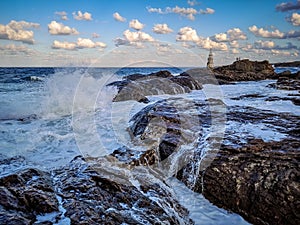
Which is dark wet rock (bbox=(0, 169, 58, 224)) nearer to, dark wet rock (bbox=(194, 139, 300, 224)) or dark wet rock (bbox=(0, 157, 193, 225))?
dark wet rock (bbox=(0, 157, 193, 225))

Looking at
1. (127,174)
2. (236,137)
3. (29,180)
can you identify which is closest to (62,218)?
(29,180)

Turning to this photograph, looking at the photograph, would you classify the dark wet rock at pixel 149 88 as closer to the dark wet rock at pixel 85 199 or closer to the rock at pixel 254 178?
the rock at pixel 254 178

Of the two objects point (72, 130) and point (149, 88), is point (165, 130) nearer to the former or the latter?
point (72, 130)

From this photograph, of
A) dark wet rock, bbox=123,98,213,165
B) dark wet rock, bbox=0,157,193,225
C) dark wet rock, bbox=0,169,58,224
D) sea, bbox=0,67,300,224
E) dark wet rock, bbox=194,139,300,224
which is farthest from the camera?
dark wet rock, bbox=123,98,213,165

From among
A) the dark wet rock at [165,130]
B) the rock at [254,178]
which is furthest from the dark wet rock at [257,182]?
the dark wet rock at [165,130]

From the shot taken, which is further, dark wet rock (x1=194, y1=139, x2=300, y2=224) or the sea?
the sea

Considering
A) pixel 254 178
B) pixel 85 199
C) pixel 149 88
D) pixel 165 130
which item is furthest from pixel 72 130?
pixel 149 88

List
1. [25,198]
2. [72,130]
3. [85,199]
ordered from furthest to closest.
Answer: [72,130]
[85,199]
[25,198]

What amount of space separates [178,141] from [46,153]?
2.68m

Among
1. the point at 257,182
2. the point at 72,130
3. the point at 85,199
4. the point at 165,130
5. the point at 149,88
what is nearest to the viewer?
the point at 85,199

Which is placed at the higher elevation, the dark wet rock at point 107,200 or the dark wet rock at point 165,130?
the dark wet rock at point 165,130

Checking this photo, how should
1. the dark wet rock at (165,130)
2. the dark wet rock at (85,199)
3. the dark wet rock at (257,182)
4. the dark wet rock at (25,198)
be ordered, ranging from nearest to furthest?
the dark wet rock at (25,198)
the dark wet rock at (85,199)
the dark wet rock at (257,182)
the dark wet rock at (165,130)

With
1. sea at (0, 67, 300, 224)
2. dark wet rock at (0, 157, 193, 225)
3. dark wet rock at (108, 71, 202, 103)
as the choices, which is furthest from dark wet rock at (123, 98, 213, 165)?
dark wet rock at (108, 71, 202, 103)

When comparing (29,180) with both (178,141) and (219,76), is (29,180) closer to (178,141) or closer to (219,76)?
(178,141)
